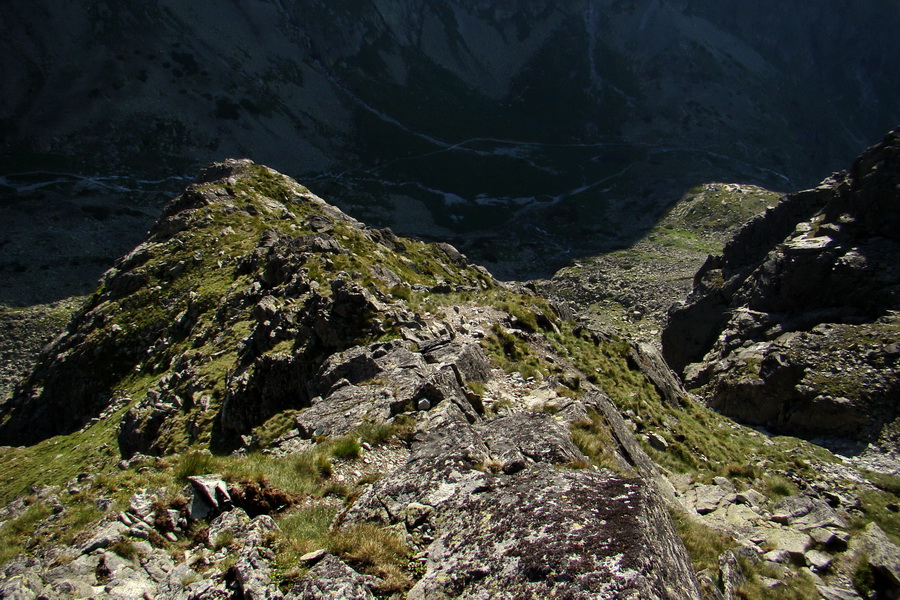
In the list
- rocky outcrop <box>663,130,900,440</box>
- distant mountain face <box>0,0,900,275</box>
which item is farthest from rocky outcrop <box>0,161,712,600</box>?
distant mountain face <box>0,0,900,275</box>

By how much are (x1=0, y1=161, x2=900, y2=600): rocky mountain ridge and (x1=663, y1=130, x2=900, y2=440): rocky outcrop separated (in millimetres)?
5942

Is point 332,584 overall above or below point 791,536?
above

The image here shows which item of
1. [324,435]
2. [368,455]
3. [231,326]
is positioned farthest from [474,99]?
[368,455]

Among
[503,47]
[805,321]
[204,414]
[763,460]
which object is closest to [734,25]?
[503,47]

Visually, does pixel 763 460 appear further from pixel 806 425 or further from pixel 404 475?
pixel 404 475

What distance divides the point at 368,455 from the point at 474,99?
14884cm

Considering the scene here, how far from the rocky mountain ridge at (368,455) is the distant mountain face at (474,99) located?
2549 inches

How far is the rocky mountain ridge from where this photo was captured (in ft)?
20.9

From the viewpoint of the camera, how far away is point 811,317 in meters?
35.6

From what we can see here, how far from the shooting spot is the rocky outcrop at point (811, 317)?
94.8 feet

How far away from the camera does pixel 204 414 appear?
54.7 feet

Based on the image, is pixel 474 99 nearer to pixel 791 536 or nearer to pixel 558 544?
pixel 791 536

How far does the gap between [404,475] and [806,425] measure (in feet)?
95.3

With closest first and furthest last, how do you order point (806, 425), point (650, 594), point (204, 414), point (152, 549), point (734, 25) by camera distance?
point (650, 594) < point (152, 549) < point (204, 414) < point (806, 425) < point (734, 25)
